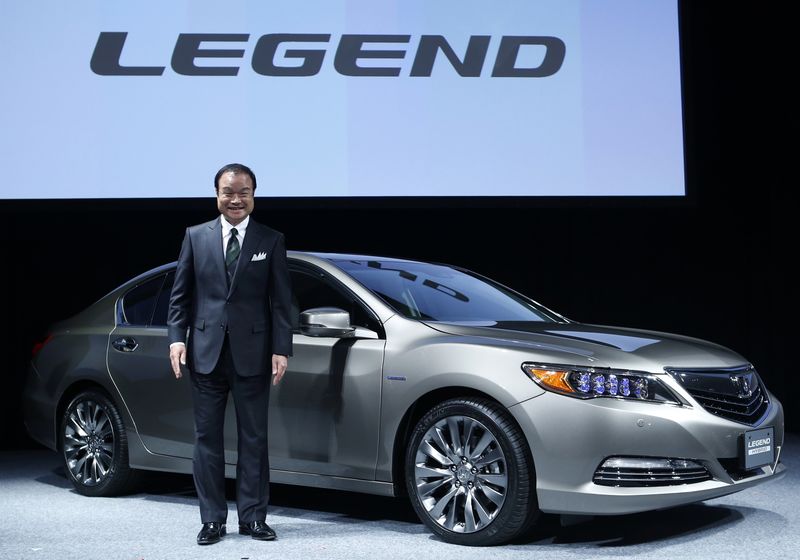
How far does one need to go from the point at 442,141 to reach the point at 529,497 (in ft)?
15.0

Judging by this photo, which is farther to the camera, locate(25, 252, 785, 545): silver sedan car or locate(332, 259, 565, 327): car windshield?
locate(332, 259, 565, 327): car windshield

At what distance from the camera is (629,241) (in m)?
9.30

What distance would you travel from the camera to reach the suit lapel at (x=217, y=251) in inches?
191

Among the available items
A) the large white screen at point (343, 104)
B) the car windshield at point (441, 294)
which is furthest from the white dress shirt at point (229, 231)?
the large white screen at point (343, 104)

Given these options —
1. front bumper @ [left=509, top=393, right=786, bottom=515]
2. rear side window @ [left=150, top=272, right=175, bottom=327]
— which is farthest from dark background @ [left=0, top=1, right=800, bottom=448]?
front bumper @ [left=509, top=393, right=786, bottom=515]

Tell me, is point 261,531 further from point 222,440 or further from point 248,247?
point 248,247

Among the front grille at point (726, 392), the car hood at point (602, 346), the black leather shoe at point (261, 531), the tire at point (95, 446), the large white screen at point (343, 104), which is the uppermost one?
the large white screen at point (343, 104)

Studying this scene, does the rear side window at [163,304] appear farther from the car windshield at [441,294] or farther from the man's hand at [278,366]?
the man's hand at [278,366]

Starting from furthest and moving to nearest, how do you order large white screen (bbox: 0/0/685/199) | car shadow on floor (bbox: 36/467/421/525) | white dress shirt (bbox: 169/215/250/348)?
1. large white screen (bbox: 0/0/685/199)
2. car shadow on floor (bbox: 36/467/421/525)
3. white dress shirt (bbox: 169/215/250/348)

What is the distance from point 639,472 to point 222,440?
6.23ft

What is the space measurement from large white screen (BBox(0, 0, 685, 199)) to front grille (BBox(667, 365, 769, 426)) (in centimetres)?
384

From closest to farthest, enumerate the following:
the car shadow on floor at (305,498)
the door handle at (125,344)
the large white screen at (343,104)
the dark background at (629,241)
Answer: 1. the car shadow on floor at (305,498)
2. the door handle at (125,344)
3. the large white screen at (343,104)
4. the dark background at (629,241)

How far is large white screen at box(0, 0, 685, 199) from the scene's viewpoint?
8500 millimetres

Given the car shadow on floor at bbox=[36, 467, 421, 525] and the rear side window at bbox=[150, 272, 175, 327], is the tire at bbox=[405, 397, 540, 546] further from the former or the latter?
the rear side window at bbox=[150, 272, 175, 327]
